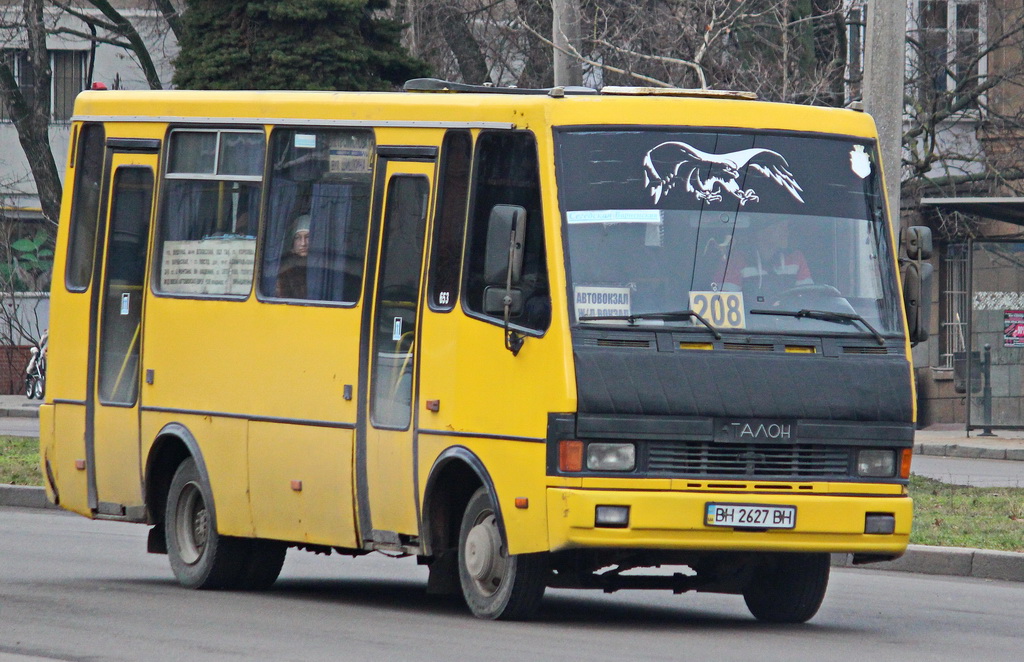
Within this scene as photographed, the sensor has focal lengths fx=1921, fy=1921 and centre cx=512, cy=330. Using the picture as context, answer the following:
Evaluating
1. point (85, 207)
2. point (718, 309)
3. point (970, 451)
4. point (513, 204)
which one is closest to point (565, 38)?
point (85, 207)

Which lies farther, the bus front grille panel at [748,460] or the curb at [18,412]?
the curb at [18,412]

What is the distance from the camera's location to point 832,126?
999cm

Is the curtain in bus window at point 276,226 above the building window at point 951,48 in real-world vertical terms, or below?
below

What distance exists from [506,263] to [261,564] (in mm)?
3408

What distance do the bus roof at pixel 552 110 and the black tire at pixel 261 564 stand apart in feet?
8.59

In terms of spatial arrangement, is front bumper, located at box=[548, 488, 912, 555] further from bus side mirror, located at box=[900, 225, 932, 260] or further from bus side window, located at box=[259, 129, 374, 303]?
bus side window, located at box=[259, 129, 374, 303]

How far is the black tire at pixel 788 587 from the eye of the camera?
10.2 metres

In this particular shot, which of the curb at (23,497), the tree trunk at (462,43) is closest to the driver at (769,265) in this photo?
the curb at (23,497)

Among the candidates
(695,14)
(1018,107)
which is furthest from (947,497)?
(1018,107)

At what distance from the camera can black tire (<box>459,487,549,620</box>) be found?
372 inches

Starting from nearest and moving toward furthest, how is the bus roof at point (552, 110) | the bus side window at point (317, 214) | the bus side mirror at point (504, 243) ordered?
the bus side mirror at point (504, 243) < the bus roof at point (552, 110) < the bus side window at point (317, 214)

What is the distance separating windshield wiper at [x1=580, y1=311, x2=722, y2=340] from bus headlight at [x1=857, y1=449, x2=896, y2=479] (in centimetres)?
96

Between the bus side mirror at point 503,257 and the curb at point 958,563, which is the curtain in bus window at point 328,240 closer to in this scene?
the bus side mirror at point 503,257

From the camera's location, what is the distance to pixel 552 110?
9.55 metres
